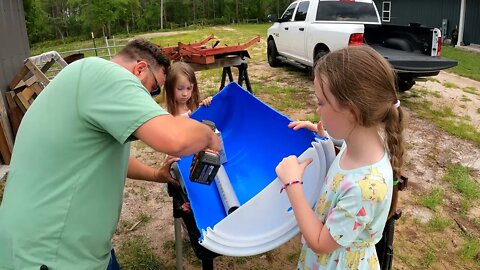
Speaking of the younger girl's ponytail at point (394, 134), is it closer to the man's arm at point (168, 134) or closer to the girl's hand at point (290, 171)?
the girl's hand at point (290, 171)

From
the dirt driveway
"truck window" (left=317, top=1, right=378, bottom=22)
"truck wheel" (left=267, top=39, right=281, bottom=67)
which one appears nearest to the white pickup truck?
"truck window" (left=317, top=1, right=378, bottom=22)

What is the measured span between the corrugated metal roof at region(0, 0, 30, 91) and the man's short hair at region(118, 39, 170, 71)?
4.76m

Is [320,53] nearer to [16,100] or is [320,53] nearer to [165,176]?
[16,100]

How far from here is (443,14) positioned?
685 inches

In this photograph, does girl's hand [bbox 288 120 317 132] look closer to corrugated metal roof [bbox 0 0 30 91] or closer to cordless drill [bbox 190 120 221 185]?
cordless drill [bbox 190 120 221 185]

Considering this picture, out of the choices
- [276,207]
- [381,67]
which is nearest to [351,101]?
[381,67]

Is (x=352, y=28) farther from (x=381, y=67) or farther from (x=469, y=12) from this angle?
(x=469, y=12)

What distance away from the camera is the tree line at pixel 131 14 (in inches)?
1481

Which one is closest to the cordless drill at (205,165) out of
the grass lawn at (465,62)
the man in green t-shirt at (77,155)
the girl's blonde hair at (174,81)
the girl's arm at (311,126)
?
the man in green t-shirt at (77,155)

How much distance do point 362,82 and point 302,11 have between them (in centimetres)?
790

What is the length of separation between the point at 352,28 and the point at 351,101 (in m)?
5.91

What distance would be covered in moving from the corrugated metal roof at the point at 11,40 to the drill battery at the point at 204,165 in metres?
5.02

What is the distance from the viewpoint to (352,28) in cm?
686

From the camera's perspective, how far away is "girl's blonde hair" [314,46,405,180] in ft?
4.65
